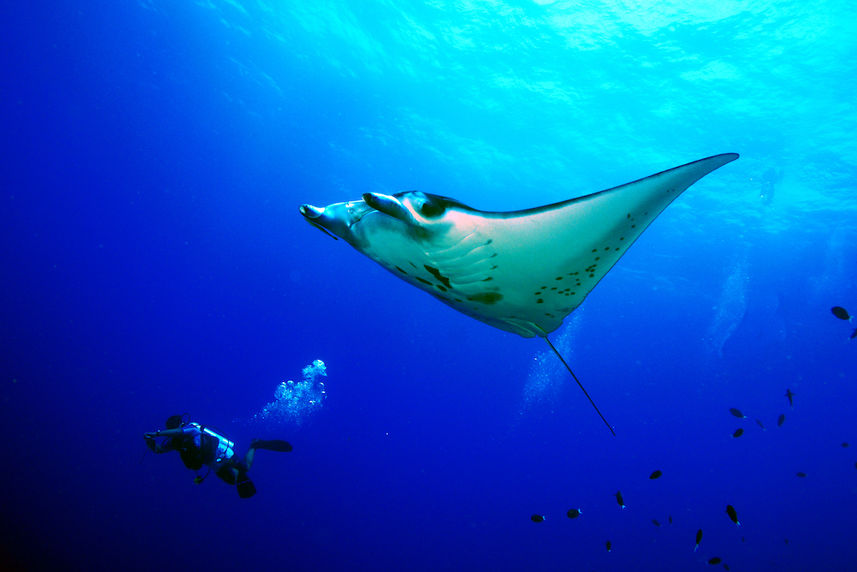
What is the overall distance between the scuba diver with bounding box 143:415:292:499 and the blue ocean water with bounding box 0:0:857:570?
9.66 metres

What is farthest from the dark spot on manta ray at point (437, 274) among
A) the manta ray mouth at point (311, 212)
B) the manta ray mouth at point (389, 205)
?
the manta ray mouth at point (311, 212)

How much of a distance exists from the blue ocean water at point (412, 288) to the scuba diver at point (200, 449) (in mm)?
9660

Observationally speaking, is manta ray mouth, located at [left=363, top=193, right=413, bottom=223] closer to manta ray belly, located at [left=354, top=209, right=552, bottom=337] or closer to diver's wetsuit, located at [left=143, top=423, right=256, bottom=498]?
manta ray belly, located at [left=354, top=209, right=552, bottom=337]

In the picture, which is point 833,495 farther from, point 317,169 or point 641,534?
point 317,169

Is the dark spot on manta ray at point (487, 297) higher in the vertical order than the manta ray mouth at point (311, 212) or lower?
lower

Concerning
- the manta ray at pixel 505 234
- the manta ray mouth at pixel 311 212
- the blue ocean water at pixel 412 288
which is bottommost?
the manta ray at pixel 505 234

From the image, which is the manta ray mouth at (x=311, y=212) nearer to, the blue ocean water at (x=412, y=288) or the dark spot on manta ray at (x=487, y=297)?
the dark spot on manta ray at (x=487, y=297)

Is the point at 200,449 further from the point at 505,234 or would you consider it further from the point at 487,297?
the point at 505,234

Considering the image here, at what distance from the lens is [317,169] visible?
76.2ft

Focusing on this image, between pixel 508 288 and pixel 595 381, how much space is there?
43.4 m

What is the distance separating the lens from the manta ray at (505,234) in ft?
6.33

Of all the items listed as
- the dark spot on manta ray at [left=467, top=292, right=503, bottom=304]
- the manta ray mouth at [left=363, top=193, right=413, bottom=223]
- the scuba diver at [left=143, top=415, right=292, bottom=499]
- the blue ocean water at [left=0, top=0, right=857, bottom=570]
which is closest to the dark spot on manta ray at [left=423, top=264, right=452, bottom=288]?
the dark spot on manta ray at [left=467, top=292, right=503, bottom=304]

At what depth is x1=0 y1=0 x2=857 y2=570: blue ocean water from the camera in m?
12.5

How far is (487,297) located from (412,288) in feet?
85.2
